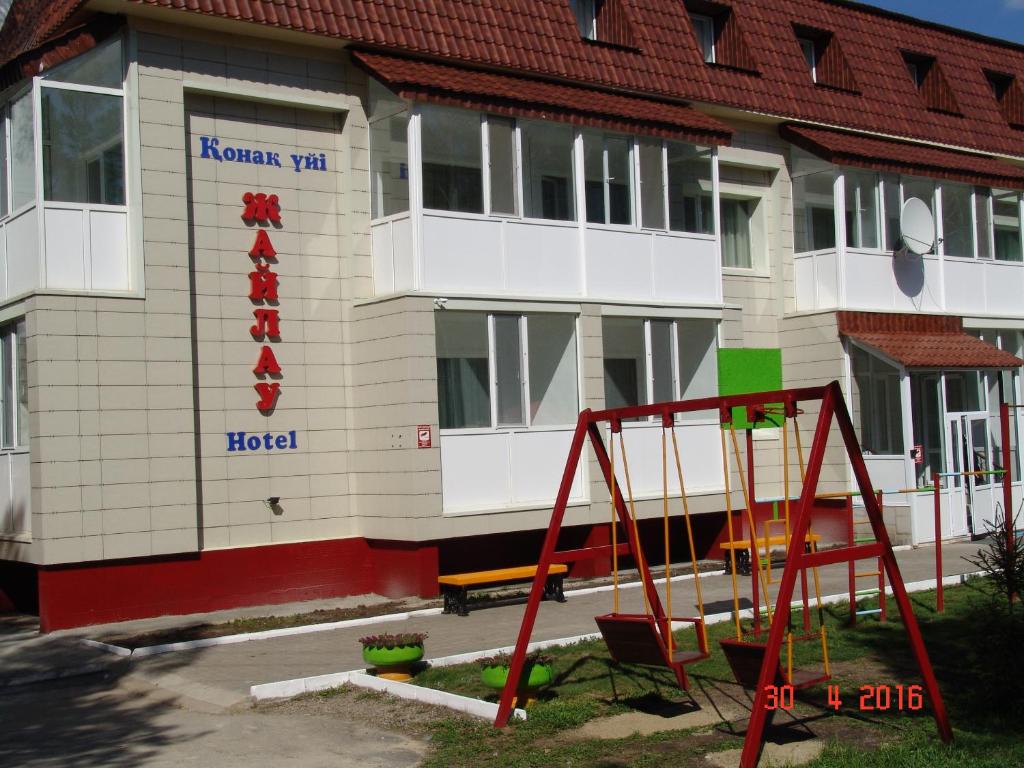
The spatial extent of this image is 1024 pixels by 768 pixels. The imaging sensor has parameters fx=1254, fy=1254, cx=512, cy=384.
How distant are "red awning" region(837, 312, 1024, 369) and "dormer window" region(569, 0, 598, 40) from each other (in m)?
6.29

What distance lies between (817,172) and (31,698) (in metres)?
15.7

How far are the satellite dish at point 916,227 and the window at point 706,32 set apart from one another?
14.2 feet

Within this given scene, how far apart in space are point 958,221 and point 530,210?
10.1 m

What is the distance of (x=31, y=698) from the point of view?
11.4m

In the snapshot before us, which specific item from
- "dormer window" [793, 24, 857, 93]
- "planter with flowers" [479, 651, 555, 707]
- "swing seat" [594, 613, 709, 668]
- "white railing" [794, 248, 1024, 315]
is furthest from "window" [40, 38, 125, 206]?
"dormer window" [793, 24, 857, 93]

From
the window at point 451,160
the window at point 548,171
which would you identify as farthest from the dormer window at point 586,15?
the window at point 451,160

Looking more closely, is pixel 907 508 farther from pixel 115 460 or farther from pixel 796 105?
pixel 115 460

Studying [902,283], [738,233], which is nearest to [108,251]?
[738,233]

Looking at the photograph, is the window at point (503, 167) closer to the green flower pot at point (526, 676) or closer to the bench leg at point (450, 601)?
the bench leg at point (450, 601)

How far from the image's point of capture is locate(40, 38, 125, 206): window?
588 inches

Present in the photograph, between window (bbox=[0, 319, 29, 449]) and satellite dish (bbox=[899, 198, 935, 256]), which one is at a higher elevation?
satellite dish (bbox=[899, 198, 935, 256])

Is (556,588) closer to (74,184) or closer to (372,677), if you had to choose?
(372,677)

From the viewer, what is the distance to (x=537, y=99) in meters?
17.3
